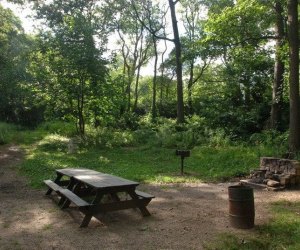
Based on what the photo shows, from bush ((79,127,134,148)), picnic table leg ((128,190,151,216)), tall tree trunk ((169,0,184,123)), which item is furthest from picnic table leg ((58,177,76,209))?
tall tree trunk ((169,0,184,123))

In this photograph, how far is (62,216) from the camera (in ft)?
21.7

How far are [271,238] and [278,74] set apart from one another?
11253 mm

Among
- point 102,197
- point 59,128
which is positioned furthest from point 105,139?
point 102,197

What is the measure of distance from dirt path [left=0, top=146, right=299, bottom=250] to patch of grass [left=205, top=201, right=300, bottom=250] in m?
0.23

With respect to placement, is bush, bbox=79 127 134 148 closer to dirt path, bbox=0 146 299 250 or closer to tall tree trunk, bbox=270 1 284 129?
tall tree trunk, bbox=270 1 284 129

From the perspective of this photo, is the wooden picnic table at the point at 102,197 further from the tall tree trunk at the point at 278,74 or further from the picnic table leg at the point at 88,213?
the tall tree trunk at the point at 278,74

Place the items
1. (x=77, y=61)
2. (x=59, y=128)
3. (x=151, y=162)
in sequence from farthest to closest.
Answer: (x=59, y=128)
(x=77, y=61)
(x=151, y=162)

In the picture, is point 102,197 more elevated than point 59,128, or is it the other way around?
point 59,128

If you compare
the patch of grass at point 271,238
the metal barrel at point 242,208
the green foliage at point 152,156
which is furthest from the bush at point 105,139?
the patch of grass at point 271,238

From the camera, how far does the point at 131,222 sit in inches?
243

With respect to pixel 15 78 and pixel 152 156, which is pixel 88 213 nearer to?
pixel 152 156

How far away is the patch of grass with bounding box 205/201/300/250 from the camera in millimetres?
4902

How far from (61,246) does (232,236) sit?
260 cm

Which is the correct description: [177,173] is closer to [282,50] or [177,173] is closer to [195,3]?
[282,50]
